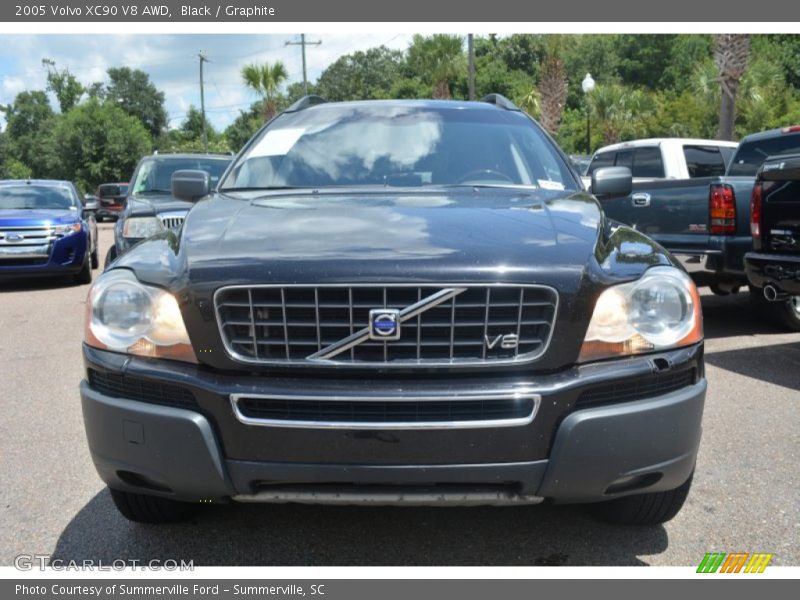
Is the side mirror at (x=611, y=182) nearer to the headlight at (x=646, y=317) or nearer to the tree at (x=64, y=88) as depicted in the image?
the headlight at (x=646, y=317)

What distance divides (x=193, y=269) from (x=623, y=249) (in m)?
1.50

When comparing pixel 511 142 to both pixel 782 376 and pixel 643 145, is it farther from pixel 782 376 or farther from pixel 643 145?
pixel 643 145

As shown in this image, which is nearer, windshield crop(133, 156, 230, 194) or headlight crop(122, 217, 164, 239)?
headlight crop(122, 217, 164, 239)

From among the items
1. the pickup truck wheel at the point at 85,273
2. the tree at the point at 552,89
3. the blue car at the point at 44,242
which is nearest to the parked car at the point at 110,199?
the blue car at the point at 44,242

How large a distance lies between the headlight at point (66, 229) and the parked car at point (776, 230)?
30.4 feet

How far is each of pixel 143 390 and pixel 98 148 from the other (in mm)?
58541

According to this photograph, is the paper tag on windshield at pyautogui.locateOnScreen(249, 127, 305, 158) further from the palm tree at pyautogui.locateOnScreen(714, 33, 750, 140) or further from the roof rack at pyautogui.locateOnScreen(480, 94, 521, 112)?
the palm tree at pyautogui.locateOnScreen(714, 33, 750, 140)

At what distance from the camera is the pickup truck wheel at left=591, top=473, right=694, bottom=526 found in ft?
10.4

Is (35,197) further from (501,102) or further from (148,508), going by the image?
(148,508)

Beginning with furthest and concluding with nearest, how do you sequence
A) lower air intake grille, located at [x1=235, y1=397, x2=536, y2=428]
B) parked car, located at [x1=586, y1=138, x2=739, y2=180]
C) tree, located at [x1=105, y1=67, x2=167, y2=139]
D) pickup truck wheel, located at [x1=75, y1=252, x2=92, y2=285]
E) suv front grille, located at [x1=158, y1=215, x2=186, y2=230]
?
tree, located at [x1=105, y1=67, x2=167, y2=139]
pickup truck wheel, located at [x1=75, y1=252, x2=92, y2=285]
parked car, located at [x1=586, y1=138, x2=739, y2=180]
suv front grille, located at [x1=158, y1=215, x2=186, y2=230]
lower air intake grille, located at [x1=235, y1=397, x2=536, y2=428]

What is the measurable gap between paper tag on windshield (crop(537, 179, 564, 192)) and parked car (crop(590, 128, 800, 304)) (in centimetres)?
300

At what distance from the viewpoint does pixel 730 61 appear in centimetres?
1862

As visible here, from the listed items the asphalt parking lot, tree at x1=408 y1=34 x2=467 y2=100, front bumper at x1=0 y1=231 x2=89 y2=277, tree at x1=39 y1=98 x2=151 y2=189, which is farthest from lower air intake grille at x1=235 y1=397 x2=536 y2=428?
tree at x1=39 y1=98 x2=151 y2=189

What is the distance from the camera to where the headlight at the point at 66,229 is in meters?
11.9
